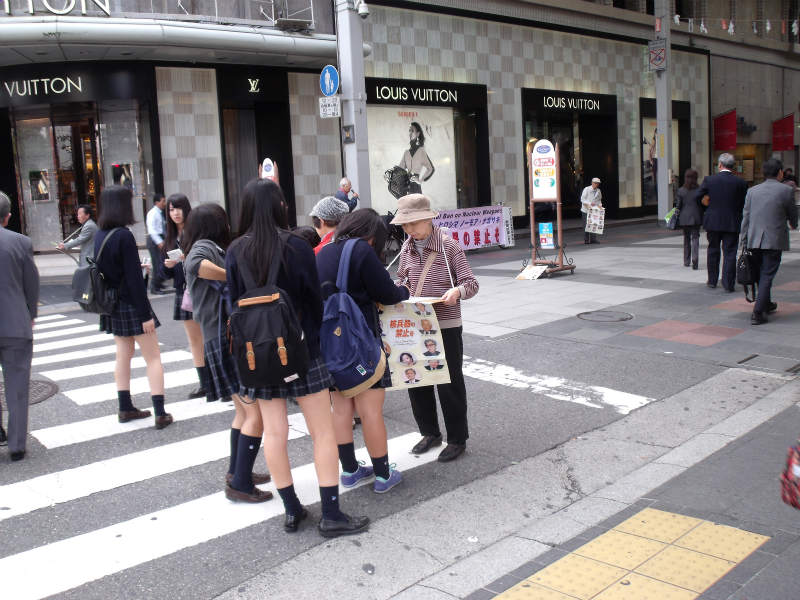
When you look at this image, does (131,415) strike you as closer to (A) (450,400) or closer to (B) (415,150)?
(A) (450,400)

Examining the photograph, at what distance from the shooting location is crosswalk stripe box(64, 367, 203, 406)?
7.24 meters

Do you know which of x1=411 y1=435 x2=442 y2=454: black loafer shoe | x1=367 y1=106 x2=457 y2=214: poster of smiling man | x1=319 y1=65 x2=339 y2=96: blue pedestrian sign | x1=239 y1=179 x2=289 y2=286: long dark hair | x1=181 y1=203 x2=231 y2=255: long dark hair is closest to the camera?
x1=239 y1=179 x2=289 y2=286: long dark hair

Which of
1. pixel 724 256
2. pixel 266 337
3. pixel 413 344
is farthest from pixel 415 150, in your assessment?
pixel 266 337

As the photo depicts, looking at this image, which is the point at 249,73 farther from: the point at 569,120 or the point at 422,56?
the point at 569,120

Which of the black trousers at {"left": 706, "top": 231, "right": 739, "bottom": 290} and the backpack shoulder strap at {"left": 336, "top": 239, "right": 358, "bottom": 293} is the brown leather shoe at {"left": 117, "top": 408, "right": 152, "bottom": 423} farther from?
the black trousers at {"left": 706, "top": 231, "right": 739, "bottom": 290}

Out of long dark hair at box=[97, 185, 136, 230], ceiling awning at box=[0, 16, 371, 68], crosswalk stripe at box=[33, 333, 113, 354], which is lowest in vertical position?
crosswalk stripe at box=[33, 333, 113, 354]

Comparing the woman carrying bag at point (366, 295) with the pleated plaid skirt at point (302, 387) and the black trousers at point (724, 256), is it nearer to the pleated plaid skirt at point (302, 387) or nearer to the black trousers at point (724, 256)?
the pleated plaid skirt at point (302, 387)

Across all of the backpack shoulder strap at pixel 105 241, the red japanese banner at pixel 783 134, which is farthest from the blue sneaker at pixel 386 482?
the red japanese banner at pixel 783 134

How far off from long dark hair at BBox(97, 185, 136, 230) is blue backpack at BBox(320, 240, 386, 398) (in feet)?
8.01

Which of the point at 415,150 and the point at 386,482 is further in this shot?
the point at 415,150

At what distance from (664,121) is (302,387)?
23411mm

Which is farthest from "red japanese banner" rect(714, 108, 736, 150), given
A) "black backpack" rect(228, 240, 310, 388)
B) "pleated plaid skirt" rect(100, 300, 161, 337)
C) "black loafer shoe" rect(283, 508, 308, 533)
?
"black backpack" rect(228, 240, 310, 388)

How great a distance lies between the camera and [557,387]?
6996 millimetres

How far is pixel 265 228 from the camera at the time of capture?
3918 millimetres
